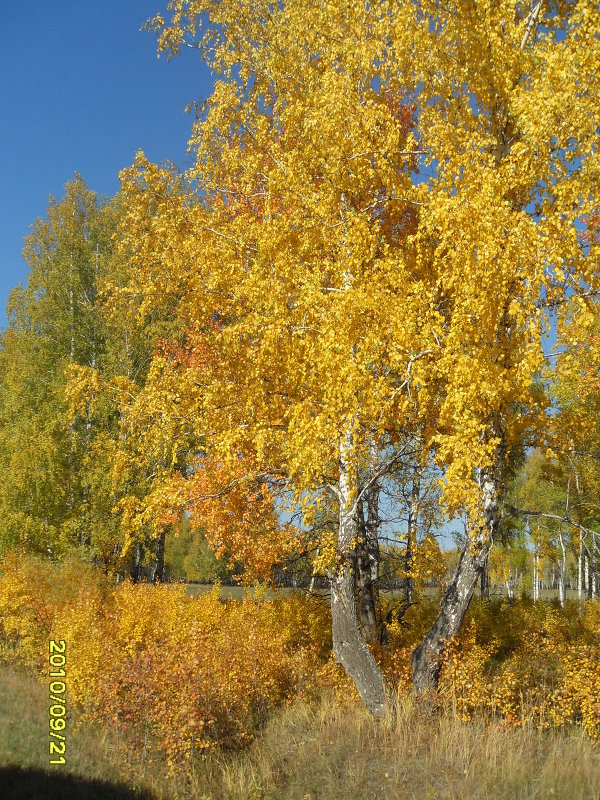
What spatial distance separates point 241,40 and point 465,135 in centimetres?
571

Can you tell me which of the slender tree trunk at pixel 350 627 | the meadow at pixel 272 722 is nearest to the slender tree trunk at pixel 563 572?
the meadow at pixel 272 722

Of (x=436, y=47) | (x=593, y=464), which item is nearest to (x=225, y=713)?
(x=436, y=47)

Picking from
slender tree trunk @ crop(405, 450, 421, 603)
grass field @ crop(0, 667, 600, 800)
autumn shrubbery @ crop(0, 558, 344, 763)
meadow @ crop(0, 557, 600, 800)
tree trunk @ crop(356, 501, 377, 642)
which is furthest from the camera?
tree trunk @ crop(356, 501, 377, 642)

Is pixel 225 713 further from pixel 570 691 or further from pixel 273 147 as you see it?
pixel 273 147

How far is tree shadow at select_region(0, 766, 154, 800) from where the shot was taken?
5.42 meters

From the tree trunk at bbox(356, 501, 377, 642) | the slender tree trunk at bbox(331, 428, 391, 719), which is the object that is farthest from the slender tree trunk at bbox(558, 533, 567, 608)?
the tree trunk at bbox(356, 501, 377, 642)

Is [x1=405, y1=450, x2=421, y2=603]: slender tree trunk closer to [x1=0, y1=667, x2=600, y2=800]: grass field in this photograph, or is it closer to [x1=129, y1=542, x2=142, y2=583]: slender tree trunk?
[x1=0, y1=667, x2=600, y2=800]: grass field

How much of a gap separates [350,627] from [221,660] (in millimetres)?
1823

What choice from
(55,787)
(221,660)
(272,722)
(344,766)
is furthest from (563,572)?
(55,787)

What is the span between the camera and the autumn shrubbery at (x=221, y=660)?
22.6 ft

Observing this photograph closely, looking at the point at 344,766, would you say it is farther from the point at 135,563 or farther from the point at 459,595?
the point at 135,563

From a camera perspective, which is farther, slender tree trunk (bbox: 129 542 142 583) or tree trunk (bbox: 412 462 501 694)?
slender tree trunk (bbox: 129 542 142 583)

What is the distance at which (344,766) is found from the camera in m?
5.97

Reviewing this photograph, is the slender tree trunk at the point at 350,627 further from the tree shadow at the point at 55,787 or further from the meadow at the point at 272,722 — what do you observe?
the tree shadow at the point at 55,787
